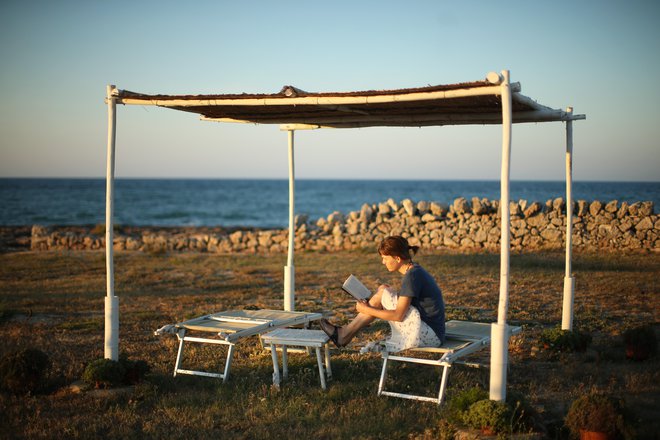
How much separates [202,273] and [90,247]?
28.7 ft

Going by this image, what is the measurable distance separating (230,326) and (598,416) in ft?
11.3

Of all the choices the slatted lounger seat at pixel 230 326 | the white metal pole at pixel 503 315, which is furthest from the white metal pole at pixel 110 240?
the white metal pole at pixel 503 315

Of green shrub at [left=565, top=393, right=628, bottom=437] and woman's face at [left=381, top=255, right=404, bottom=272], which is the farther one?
woman's face at [left=381, top=255, right=404, bottom=272]

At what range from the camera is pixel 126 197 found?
56.7 m

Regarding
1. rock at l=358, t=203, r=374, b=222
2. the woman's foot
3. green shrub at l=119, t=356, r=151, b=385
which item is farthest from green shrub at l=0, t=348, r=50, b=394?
rock at l=358, t=203, r=374, b=222

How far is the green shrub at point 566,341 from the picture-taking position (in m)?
6.46

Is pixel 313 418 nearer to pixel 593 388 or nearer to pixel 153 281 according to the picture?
pixel 593 388

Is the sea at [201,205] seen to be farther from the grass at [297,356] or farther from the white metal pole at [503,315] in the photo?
the white metal pole at [503,315]

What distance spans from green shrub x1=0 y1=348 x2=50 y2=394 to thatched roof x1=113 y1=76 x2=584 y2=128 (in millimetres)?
2435

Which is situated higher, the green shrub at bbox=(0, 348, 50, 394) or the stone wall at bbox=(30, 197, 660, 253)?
the stone wall at bbox=(30, 197, 660, 253)

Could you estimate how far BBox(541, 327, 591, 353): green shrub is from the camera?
646 centimetres

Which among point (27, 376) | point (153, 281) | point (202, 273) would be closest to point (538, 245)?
point (202, 273)

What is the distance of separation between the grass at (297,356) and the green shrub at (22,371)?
13 cm

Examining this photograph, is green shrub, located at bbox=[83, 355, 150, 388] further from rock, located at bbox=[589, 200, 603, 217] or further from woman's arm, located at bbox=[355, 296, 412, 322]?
rock, located at bbox=[589, 200, 603, 217]
